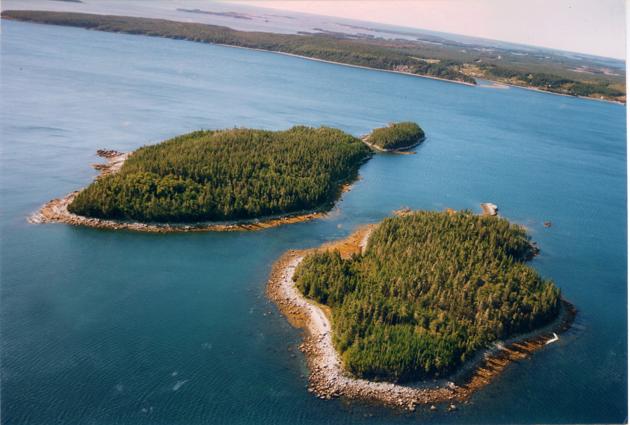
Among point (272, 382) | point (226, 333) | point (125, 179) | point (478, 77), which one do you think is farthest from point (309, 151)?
point (478, 77)

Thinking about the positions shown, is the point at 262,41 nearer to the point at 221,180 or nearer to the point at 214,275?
the point at 221,180

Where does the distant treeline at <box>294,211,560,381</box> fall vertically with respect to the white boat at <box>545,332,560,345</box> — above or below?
above

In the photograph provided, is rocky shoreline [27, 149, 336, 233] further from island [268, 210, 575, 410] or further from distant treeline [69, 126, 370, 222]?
island [268, 210, 575, 410]

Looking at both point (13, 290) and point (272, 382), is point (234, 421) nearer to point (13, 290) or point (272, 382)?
point (272, 382)

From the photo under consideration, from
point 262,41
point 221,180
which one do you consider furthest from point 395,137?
point 262,41

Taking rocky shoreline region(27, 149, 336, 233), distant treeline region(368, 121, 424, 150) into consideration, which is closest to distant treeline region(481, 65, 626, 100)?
distant treeline region(368, 121, 424, 150)

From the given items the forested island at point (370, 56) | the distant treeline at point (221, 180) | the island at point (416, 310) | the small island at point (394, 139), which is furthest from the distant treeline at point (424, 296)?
the forested island at point (370, 56)
